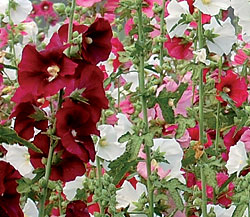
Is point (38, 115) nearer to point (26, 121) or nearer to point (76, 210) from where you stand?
point (26, 121)

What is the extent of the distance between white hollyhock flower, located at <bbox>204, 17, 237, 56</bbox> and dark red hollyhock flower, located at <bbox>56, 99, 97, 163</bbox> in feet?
1.59

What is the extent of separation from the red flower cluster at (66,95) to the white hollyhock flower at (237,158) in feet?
1.27

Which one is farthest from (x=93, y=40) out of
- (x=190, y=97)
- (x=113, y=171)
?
(x=190, y=97)

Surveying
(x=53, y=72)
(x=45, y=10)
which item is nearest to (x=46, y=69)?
(x=53, y=72)

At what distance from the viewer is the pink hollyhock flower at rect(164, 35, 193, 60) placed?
142 centimetres

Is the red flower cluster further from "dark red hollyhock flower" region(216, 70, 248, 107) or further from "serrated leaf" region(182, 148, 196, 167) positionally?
"dark red hollyhock flower" region(216, 70, 248, 107)

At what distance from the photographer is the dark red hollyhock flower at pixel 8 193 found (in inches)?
32.7

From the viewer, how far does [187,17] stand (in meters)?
1.29

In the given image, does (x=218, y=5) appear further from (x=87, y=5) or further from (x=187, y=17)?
(x=87, y=5)

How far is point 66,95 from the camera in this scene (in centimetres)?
91

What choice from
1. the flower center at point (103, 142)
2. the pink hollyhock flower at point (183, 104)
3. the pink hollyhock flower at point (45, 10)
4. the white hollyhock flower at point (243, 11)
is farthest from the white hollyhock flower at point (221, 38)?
the pink hollyhock flower at point (45, 10)

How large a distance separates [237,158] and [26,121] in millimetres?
442

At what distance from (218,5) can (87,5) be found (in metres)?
0.38

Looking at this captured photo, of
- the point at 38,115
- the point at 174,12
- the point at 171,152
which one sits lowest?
the point at 171,152
